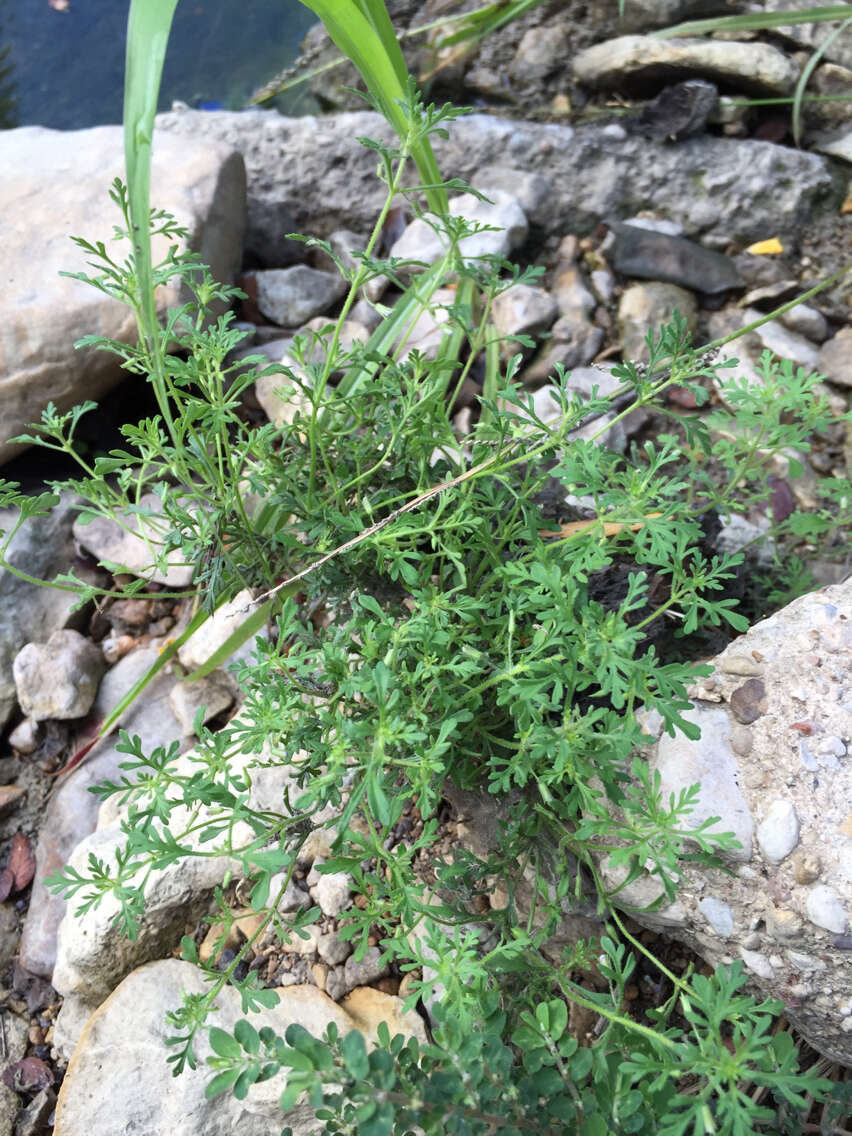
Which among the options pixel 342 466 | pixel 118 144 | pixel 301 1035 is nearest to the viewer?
pixel 301 1035

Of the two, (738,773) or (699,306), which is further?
(699,306)

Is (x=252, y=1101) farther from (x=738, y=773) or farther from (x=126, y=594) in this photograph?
(x=738, y=773)

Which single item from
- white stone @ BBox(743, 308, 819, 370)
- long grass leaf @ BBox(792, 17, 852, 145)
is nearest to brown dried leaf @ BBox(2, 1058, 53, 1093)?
white stone @ BBox(743, 308, 819, 370)

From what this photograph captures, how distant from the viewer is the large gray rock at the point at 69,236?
2.32 meters

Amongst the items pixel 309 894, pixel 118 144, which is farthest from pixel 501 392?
pixel 118 144

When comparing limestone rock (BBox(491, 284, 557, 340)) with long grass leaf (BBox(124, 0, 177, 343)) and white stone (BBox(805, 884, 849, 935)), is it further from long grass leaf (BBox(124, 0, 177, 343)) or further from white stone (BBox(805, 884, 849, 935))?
white stone (BBox(805, 884, 849, 935))

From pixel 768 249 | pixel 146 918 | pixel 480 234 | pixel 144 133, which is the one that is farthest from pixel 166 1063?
pixel 768 249

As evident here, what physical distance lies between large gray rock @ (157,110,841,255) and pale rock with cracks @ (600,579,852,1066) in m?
1.84

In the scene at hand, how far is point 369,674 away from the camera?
1280 millimetres

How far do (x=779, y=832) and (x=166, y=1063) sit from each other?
1.22 m

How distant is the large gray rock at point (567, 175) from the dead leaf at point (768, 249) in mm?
55

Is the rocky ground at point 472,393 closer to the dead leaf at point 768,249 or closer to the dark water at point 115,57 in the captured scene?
the dead leaf at point 768,249

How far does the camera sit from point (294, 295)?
2781mm

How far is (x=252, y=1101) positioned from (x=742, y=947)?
914mm
